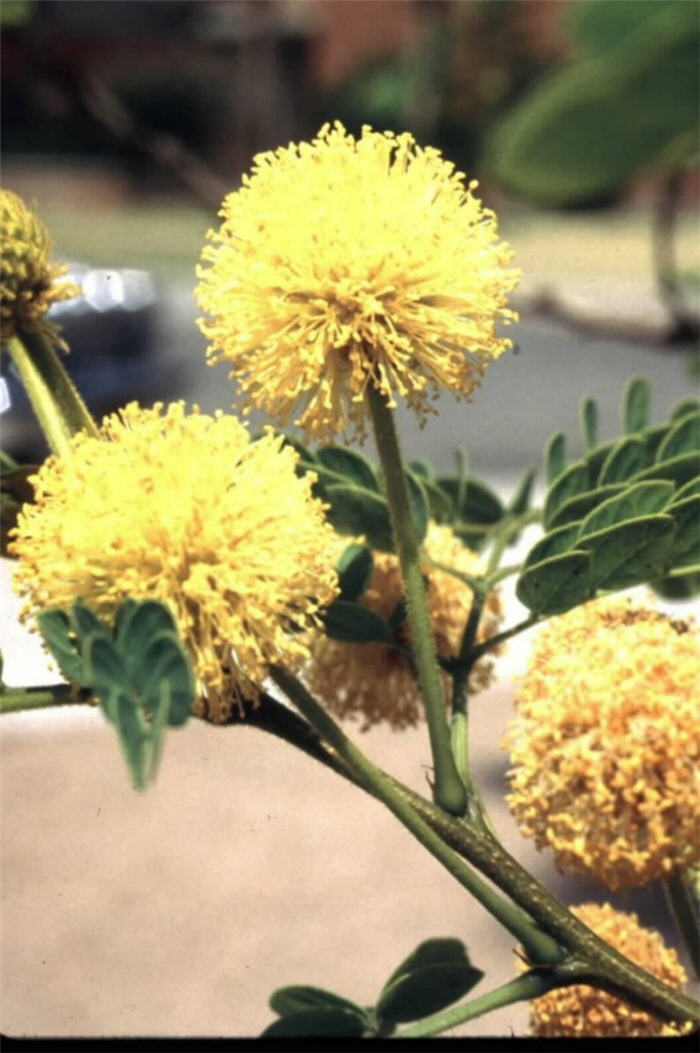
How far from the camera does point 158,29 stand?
17.3ft

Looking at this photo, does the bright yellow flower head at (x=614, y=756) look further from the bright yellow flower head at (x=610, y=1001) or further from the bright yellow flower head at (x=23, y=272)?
the bright yellow flower head at (x=23, y=272)

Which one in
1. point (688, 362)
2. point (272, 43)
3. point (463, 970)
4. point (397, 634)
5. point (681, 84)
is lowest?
point (463, 970)

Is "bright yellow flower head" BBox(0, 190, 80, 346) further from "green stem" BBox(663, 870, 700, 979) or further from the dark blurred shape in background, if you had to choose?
"green stem" BBox(663, 870, 700, 979)

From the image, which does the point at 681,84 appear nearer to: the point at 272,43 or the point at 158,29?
the point at 272,43

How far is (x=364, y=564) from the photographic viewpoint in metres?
0.54

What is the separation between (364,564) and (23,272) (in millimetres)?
162

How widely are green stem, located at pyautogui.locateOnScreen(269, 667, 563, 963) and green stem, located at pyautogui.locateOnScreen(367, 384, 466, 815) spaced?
0.04ft

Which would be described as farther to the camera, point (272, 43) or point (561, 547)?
point (272, 43)

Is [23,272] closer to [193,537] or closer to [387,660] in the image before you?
[193,537]

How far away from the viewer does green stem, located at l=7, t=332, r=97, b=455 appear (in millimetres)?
460

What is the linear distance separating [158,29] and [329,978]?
5120mm

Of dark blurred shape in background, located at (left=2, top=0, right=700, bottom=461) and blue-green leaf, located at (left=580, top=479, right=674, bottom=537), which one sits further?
dark blurred shape in background, located at (left=2, top=0, right=700, bottom=461)

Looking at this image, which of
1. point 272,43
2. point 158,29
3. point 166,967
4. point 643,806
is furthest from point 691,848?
point 158,29

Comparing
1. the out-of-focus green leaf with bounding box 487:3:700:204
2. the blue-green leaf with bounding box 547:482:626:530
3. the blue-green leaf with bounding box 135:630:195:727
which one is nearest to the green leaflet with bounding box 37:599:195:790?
the blue-green leaf with bounding box 135:630:195:727
